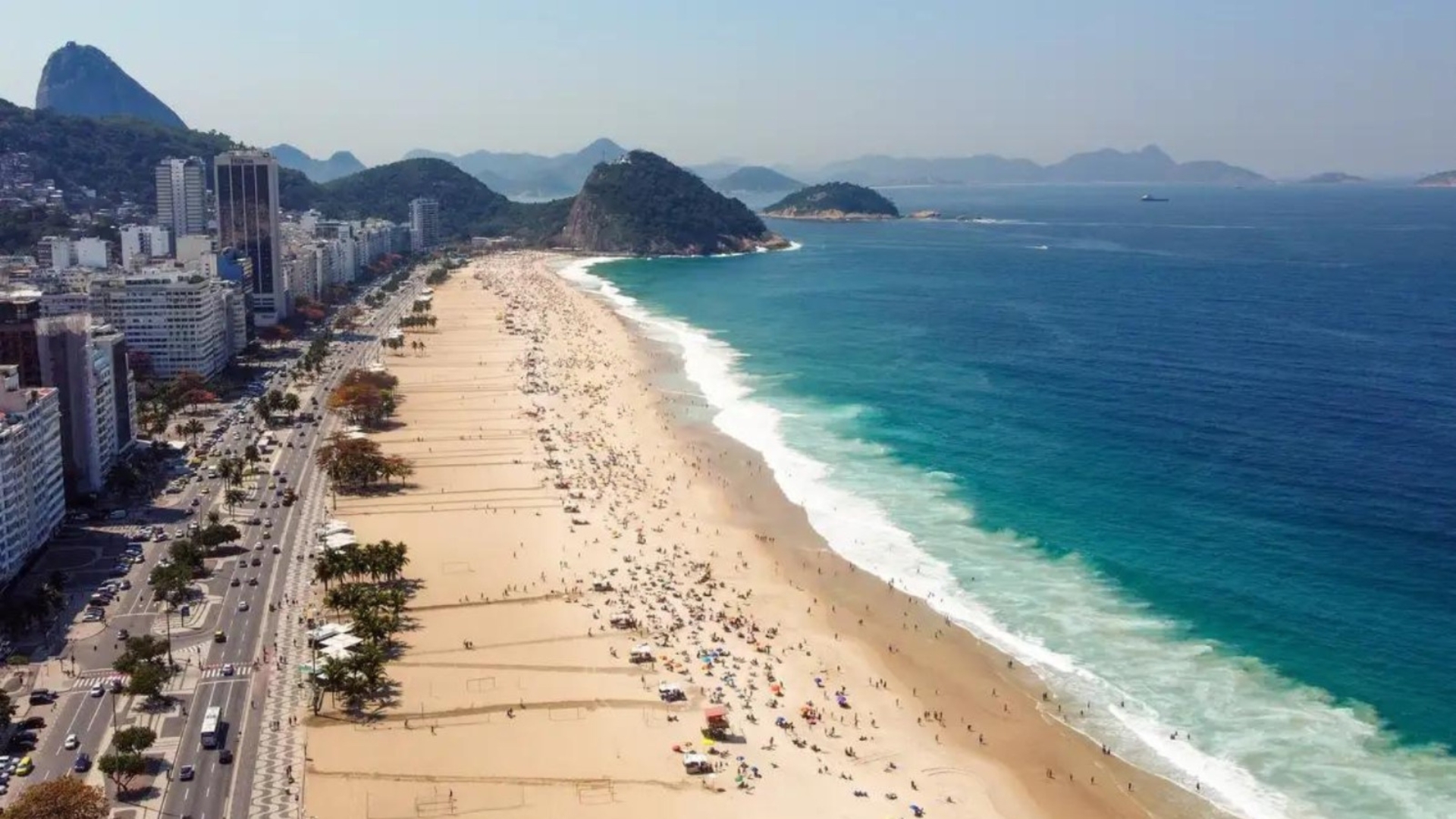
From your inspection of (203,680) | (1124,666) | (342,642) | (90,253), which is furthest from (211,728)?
(90,253)

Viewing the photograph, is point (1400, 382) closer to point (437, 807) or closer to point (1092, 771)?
point (1092, 771)

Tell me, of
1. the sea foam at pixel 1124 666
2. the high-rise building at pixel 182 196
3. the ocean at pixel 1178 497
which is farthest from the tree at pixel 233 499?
the high-rise building at pixel 182 196

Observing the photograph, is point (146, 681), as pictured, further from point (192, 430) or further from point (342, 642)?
point (192, 430)

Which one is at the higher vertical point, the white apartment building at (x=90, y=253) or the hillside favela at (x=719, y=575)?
the white apartment building at (x=90, y=253)

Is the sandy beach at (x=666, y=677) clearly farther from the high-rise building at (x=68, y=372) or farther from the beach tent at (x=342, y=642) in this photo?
the high-rise building at (x=68, y=372)

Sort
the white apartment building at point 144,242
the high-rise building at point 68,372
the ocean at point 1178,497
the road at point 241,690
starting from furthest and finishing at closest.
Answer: the white apartment building at point 144,242 < the high-rise building at point 68,372 < the ocean at point 1178,497 < the road at point 241,690

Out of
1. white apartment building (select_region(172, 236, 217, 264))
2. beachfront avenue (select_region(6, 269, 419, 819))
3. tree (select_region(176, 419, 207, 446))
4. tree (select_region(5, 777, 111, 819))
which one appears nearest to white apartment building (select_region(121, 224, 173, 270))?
white apartment building (select_region(172, 236, 217, 264))
